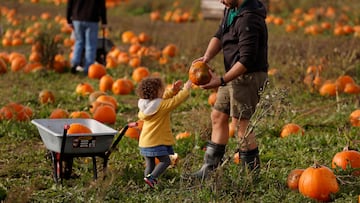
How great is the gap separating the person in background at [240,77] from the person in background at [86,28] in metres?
5.88

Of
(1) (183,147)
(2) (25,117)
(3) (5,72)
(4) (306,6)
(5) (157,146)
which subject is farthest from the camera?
A: (4) (306,6)

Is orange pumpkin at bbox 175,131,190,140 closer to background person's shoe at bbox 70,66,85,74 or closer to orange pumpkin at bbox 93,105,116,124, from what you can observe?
orange pumpkin at bbox 93,105,116,124

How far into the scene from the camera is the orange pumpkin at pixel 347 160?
6299 millimetres

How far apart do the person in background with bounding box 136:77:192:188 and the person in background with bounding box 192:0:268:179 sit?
302mm

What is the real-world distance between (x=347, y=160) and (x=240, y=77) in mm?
1127

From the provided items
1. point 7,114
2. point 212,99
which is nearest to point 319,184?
point 212,99

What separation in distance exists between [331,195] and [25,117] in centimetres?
399

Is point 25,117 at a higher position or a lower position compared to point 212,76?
lower

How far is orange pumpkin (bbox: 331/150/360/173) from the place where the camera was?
6299 mm

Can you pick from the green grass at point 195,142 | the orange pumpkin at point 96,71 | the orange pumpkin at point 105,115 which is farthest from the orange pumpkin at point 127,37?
Answer: the orange pumpkin at point 105,115

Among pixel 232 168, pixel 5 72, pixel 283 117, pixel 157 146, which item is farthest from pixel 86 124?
pixel 5 72

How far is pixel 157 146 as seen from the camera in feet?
20.3

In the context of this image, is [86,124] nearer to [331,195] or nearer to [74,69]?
[331,195]

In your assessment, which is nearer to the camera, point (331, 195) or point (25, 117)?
point (331, 195)
